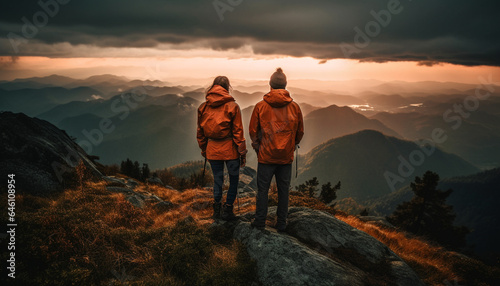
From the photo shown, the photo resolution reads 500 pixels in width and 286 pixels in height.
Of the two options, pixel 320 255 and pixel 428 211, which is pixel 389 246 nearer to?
pixel 320 255

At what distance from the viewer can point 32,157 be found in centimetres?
1078

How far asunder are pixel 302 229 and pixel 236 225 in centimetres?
199

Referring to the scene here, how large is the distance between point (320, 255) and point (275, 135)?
125 inches

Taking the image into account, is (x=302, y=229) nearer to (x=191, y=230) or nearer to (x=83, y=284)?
(x=191, y=230)

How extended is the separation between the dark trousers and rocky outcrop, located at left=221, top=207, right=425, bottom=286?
434mm

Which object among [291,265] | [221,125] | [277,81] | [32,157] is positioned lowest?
[291,265]

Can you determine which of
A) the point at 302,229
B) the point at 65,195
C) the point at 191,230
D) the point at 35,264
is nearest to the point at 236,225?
the point at 191,230

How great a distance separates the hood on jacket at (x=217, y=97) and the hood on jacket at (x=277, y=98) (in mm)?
1146

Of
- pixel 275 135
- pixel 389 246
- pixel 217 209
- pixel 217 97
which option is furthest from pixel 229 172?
pixel 389 246

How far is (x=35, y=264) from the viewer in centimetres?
462

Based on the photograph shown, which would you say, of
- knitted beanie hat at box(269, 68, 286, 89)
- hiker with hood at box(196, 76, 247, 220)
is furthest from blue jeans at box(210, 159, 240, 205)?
knitted beanie hat at box(269, 68, 286, 89)

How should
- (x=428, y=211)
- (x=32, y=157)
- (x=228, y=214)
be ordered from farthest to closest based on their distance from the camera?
(x=428, y=211) < (x=32, y=157) < (x=228, y=214)

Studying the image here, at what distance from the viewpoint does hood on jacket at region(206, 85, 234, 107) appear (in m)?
6.40

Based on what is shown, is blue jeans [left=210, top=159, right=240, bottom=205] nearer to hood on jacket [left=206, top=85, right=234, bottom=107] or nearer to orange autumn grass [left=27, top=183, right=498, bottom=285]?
orange autumn grass [left=27, top=183, right=498, bottom=285]
